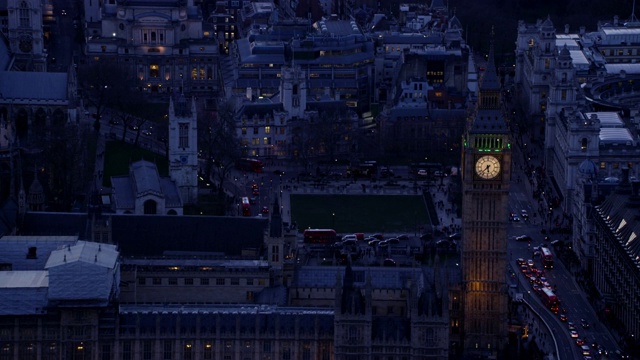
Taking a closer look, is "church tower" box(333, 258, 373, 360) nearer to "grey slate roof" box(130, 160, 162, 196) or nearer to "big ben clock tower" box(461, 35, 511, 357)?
"big ben clock tower" box(461, 35, 511, 357)

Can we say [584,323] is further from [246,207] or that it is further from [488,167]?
[246,207]

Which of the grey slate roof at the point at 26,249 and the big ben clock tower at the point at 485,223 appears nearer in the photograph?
the big ben clock tower at the point at 485,223

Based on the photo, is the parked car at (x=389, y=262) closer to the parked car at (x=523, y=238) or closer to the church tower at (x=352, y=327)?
the parked car at (x=523, y=238)

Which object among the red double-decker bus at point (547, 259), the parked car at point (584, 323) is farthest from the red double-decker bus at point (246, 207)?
the parked car at point (584, 323)

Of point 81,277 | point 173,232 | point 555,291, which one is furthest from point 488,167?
point 81,277

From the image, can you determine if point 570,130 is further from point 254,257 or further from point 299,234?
point 254,257

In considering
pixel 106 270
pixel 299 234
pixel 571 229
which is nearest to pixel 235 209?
pixel 299 234
